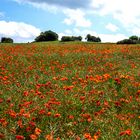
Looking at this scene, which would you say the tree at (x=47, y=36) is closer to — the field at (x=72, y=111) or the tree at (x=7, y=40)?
the tree at (x=7, y=40)

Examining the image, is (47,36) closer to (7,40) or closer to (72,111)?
(7,40)

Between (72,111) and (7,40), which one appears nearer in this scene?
(72,111)

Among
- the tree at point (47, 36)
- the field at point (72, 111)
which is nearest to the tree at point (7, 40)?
the tree at point (47, 36)

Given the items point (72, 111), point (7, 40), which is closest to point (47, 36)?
point (7, 40)

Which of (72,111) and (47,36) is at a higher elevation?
(47,36)

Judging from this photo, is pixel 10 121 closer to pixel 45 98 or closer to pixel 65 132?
pixel 65 132

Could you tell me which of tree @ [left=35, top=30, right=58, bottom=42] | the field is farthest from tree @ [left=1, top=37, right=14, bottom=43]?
the field

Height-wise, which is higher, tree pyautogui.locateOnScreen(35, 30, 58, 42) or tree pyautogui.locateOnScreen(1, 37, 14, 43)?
tree pyautogui.locateOnScreen(35, 30, 58, 42)

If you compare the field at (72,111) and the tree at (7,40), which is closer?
the field at (72,111)

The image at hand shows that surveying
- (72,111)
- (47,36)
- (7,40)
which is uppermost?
(47,36)

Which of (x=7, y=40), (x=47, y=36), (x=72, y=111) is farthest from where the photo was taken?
(x=7, y=40)

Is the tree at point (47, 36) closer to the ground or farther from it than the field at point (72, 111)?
farther from it

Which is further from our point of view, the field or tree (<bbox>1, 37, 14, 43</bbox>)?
tree (<bbox>1, 37, 14, 43</bbox>)

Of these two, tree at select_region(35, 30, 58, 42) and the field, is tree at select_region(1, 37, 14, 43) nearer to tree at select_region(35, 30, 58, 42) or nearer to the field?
tree at select_region(35, 30, 58, 42)
